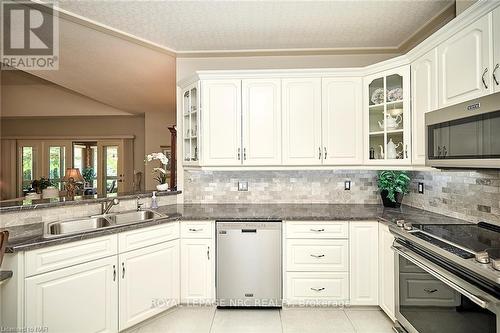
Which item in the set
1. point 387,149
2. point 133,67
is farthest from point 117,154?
point 387,149

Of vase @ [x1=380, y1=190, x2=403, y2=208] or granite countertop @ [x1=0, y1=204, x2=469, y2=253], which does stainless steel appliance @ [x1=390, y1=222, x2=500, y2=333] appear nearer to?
granite countertop @ [x1=0, y1=204, x2=469, y2=253]

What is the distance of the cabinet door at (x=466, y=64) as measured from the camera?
160cm

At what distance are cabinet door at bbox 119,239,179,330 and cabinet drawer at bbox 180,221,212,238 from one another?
0.11m

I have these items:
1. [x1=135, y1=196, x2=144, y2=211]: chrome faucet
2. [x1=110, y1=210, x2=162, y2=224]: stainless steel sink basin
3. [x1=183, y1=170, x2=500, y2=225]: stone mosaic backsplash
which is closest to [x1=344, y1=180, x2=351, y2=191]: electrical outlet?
[x1=183, y1=170, x2=500, y2=225]: stone mosaic backsplash

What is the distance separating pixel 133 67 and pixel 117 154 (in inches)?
134

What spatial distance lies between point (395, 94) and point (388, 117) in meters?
0.21

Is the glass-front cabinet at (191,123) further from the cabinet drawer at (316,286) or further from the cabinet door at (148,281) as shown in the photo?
the cabinet drawer at (316,286)

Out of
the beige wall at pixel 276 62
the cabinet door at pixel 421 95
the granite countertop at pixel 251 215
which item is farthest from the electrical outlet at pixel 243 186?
the cabinet door at pixel 421 95

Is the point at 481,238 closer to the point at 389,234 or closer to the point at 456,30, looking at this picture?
the point at 389,234

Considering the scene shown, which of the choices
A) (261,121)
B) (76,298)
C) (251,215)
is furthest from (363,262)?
(76,298)

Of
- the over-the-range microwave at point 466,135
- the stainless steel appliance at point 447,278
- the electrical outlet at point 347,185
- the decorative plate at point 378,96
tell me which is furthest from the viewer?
the electrical outlet at point 347,185

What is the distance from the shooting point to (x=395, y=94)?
101 inches

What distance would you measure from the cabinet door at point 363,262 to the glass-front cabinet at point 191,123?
1.74m

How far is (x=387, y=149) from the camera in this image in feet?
8.75
